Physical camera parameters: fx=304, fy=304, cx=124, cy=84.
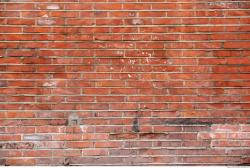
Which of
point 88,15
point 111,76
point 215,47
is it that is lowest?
point 111,76

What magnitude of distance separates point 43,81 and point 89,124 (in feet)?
2.05

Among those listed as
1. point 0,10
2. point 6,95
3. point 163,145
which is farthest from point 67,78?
point 163,145

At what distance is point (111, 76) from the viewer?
119 inches

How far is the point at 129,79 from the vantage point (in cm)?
303

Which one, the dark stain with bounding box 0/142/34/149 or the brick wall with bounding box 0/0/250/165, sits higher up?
the brick wall with bounding box 0/0/250/165

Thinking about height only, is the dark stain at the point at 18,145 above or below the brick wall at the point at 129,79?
below

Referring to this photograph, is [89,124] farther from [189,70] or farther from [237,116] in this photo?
[237,116]

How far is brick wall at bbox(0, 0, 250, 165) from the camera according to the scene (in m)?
3.01

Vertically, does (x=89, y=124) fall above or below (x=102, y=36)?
below

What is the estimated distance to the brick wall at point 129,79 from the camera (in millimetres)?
3014

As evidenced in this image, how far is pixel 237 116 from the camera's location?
3.04 meters

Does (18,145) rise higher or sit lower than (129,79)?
lower

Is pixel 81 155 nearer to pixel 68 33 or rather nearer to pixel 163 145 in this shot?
pixel 163 145

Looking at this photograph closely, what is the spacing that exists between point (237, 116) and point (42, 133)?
1.95 metres
